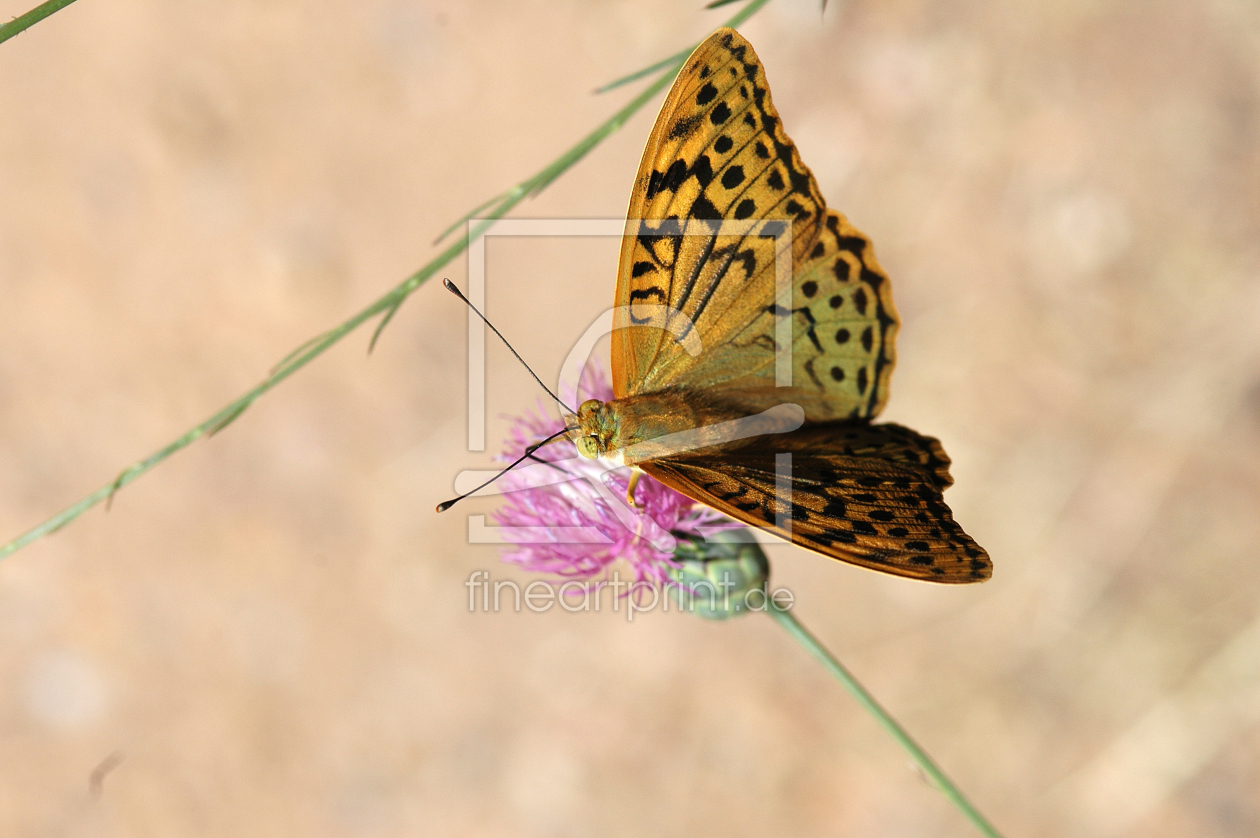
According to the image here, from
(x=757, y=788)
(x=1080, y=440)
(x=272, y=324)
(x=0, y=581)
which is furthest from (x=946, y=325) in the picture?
(x=0, y=581)

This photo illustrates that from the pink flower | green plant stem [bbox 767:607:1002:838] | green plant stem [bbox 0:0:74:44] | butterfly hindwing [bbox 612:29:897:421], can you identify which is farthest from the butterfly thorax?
green plant stem [bbox 0:0:74:44]

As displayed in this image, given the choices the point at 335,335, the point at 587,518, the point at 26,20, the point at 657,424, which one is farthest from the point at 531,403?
the point at 26,20

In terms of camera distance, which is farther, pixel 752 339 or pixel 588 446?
pixel 752 339

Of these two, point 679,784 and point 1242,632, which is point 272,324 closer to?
point 679,784

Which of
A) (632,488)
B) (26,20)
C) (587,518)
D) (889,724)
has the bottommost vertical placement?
(889,724)

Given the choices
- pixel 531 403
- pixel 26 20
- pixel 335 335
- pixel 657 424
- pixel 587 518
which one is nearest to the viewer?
pixel 26 20

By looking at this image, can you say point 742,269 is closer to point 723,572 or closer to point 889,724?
point 723,572

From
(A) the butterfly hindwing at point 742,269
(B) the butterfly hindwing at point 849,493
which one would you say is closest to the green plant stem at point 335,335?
(A) the butterfly hindwing at point 742,269
